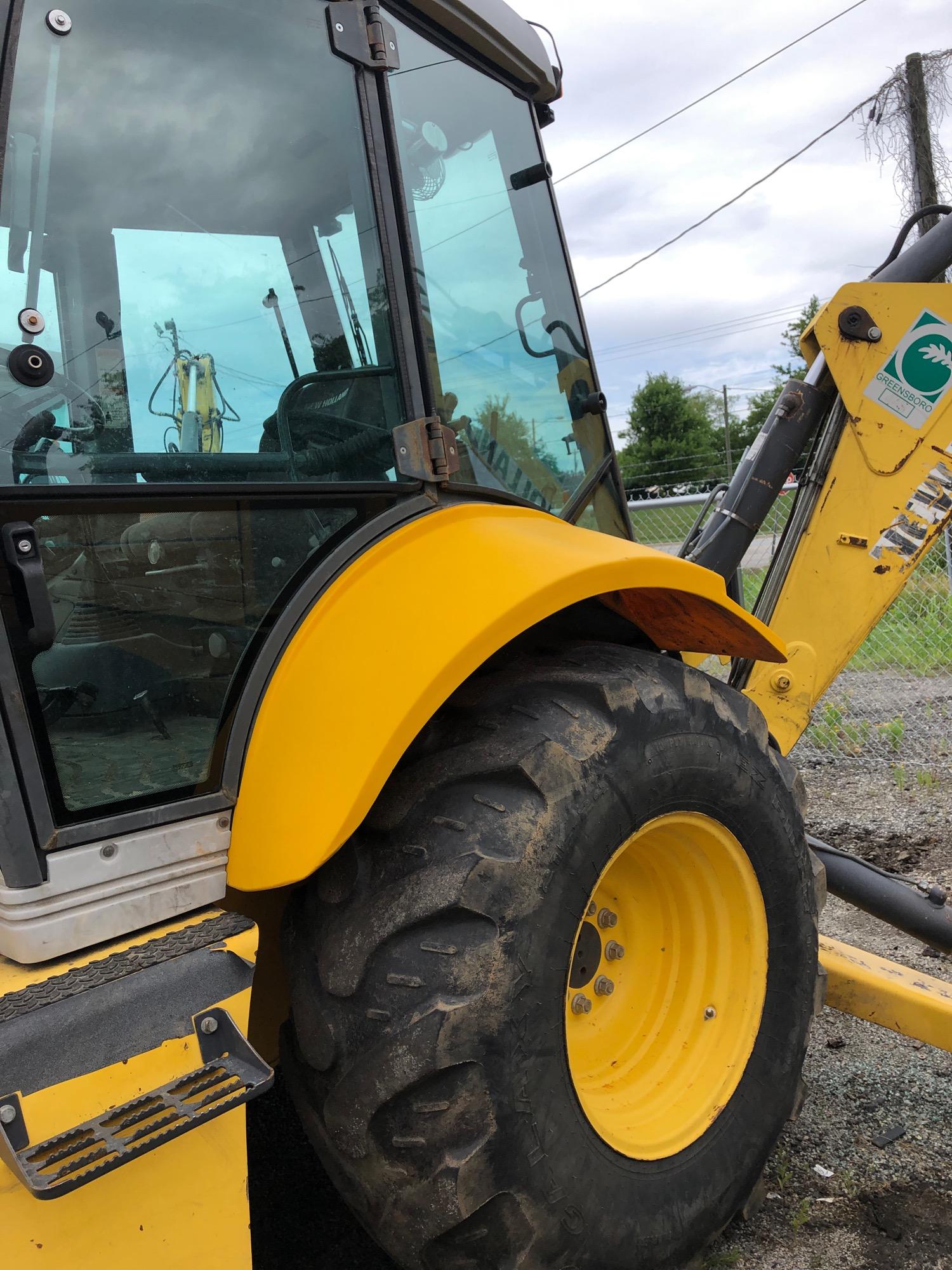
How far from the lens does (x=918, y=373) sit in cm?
304

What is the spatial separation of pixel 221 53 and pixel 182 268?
38 centimetres

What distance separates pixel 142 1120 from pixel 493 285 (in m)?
1.81

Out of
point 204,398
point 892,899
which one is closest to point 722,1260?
point 892,899

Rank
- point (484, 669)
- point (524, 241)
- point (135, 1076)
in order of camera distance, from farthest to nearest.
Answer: point (524, 241) → point (484, 669) → point (135, 1076)

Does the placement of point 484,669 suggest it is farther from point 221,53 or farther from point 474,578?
point 221,53

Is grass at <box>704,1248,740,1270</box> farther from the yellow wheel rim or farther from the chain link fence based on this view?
the chain link fence

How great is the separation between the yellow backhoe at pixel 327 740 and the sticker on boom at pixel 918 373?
51.6 inches

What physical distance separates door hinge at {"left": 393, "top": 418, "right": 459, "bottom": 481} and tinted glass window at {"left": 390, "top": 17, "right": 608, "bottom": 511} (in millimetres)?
115

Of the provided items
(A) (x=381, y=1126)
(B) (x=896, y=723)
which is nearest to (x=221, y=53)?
(A) (x=381, y=1126)

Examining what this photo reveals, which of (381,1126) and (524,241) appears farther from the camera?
(524,241)

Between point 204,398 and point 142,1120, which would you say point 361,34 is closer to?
point 204,398

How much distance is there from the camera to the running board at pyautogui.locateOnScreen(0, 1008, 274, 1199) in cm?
129

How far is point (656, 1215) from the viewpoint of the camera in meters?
1.87

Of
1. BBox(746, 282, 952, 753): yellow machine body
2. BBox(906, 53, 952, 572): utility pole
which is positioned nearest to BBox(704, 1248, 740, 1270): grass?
BBox(746, 282, 952, 753): yellow machine body
